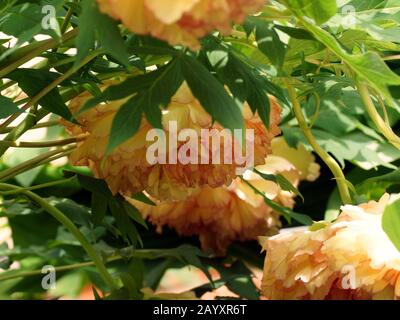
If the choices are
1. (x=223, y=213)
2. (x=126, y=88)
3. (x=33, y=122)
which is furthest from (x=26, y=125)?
(x=223, y=213)

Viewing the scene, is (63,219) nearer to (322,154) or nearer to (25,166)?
(25,166)

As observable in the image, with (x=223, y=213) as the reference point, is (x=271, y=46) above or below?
above

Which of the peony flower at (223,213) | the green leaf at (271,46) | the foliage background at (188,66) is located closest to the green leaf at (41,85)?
the foliage background at (188,66)

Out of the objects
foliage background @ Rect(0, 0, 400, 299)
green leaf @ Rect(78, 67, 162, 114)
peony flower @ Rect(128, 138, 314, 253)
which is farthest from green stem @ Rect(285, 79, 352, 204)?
peony flower @ Rect(128, 138, 314, 253)

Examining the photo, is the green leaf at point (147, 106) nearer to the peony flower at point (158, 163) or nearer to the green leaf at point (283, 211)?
the peony flower at point (158, 163)

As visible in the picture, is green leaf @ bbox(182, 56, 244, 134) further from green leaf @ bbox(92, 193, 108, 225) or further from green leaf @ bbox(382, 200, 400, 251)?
green leaf @ bbox(92, 193, 108, 225)
